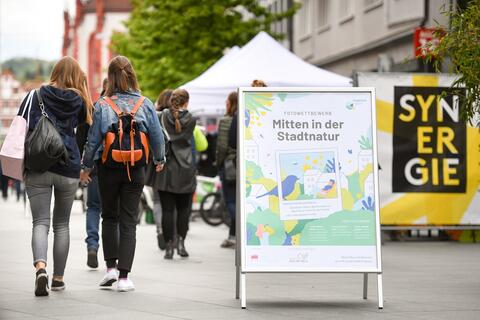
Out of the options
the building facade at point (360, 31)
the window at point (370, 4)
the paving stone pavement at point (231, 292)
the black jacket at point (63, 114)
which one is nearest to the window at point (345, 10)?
the building facade at point (360, 31)

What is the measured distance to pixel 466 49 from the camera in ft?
33.4

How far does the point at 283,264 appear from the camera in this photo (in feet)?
29.6

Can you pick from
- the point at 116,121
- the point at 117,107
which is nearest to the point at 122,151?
the point at 116,121

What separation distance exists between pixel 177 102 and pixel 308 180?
4.82 m

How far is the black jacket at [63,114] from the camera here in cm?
971

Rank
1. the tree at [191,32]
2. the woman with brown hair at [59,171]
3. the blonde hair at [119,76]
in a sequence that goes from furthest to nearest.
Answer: the tree at [191,32] < the blonde hair at [119,76] < the woman with brown hair at [59,171]

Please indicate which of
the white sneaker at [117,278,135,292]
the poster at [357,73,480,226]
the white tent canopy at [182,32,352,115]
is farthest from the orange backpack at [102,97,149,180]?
the white tent canopy at [182,32,352,115]

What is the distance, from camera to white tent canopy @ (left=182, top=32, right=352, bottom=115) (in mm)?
19969

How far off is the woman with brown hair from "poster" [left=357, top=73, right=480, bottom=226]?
276 inches

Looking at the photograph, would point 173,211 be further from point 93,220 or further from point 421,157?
point 421,157

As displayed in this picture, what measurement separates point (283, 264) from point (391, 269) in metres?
3.85

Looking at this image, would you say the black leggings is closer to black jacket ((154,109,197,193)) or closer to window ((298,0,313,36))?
black jacket ((154,109,197,193))

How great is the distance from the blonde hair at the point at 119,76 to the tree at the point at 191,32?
2699cm

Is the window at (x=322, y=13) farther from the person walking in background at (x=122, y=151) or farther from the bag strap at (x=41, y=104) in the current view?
the bag strap at (x=41, y=104)
